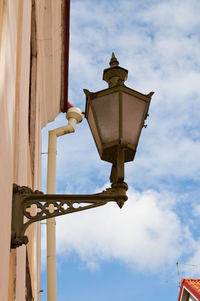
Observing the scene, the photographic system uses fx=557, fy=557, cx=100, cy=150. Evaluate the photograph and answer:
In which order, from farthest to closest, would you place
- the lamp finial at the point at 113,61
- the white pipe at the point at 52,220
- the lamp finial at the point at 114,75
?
the white pipe at the point at 52,220
the lamp finial at the point at 113,61
the lamp finial at the point at 114,75

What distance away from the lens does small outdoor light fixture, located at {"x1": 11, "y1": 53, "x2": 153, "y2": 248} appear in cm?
301

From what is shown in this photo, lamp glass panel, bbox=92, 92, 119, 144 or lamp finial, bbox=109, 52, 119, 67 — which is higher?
lamp finial, bbox=109, 52, 119, 67

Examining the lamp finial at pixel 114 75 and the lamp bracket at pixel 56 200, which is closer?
the lamp bracket at pixel 56 200

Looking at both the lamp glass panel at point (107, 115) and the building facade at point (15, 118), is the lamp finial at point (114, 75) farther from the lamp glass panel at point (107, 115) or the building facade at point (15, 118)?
the building facade at point (15, 118)

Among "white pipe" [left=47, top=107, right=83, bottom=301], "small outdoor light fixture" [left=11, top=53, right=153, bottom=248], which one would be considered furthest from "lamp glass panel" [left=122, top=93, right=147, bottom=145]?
"white pipe" [left=47, top=107, right=83, bottom=301]

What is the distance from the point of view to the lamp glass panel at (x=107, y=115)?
10.2 feet

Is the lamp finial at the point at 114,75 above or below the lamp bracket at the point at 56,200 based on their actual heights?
above

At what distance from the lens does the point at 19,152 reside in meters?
3.37

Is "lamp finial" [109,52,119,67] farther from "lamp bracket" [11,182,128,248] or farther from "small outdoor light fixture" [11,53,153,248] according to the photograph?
"lamp bracket" [11,182,128,248]

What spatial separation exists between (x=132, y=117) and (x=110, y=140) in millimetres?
193

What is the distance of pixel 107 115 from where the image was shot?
3.14m

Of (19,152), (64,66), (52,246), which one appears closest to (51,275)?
(52,246)

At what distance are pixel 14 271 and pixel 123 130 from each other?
0.99 meters

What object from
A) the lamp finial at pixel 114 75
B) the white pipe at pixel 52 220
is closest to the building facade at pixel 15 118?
the lamp finial at pixel 114 75
